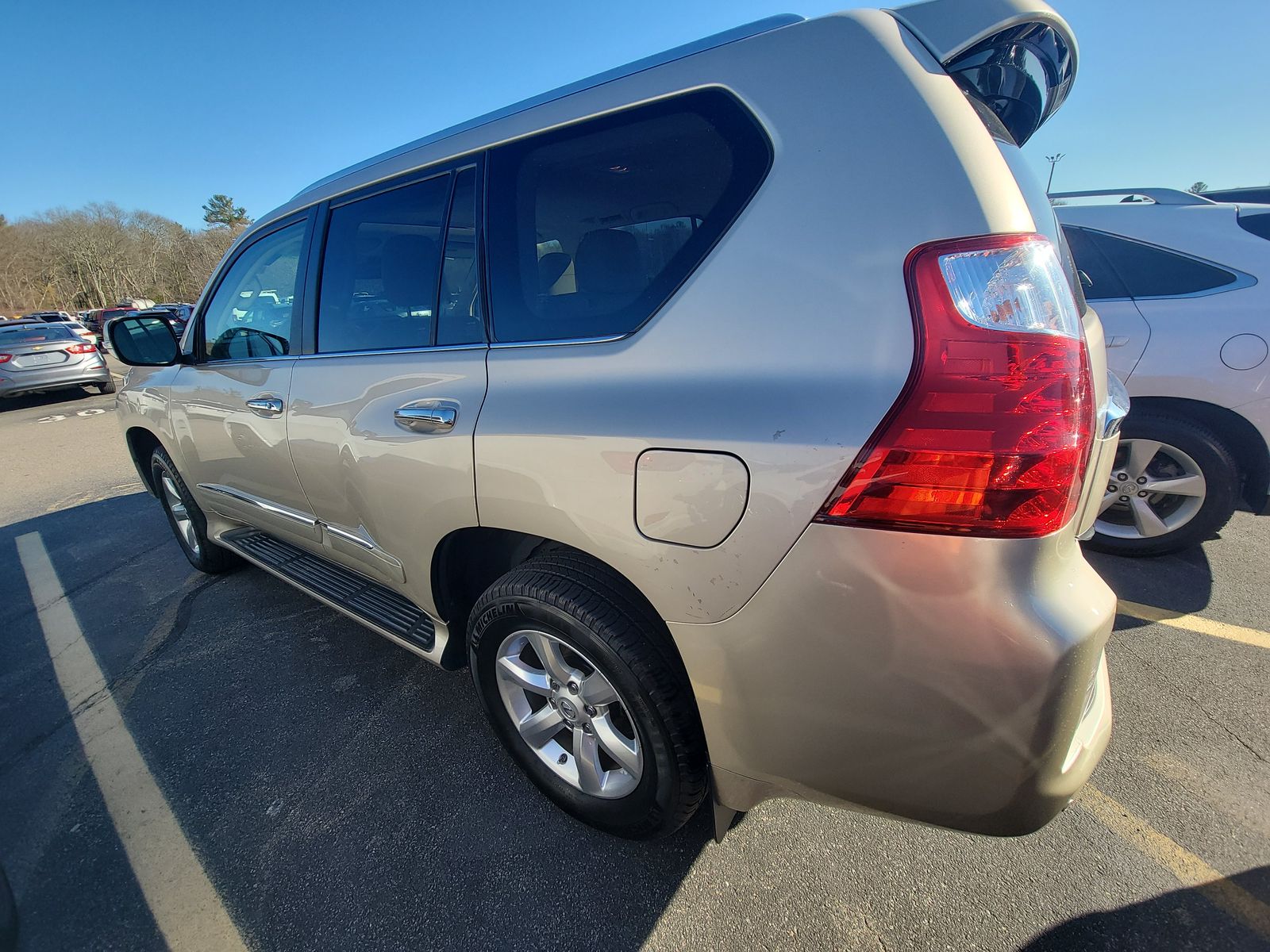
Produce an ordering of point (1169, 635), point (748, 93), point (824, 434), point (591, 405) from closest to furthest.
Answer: point (824, 434) → point (748, 93) → point (591, 405) → point (1169, 635)

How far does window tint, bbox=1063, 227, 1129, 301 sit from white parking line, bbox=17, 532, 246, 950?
4.42m

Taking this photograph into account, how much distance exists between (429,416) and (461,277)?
0.46 meters

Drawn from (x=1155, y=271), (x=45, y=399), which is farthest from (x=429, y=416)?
(x=45, y=399)

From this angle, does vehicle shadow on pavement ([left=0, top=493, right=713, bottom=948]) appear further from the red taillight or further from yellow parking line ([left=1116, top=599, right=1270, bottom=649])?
yellow parking line ([left=1116, top=599, right=1270, bottom=649])

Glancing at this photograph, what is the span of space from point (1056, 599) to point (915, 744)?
38 cm

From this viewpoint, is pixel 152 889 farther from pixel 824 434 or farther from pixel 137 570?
pixel 137 570

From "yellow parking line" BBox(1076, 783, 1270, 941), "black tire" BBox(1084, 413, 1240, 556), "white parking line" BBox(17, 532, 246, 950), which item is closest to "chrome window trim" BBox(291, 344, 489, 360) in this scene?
"white parking line" BBox(17, 532, 246, 950)

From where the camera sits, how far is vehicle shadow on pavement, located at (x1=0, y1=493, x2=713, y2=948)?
163cm

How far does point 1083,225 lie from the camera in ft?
11.1

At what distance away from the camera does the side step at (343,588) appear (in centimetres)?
219

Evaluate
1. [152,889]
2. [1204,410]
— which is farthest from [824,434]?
[1204,410]

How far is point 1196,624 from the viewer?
271 centimetres

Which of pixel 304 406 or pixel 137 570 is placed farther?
→ pixel 137 570

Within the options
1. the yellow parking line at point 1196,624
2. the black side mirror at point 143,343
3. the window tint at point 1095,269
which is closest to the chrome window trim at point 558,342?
the black side mirror at point 143,343
